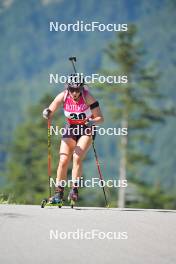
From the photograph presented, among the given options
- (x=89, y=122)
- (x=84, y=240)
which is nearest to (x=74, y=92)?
(x=89, y=122)

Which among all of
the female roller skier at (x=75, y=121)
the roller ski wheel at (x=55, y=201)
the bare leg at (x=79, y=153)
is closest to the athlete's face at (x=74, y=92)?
the female roller skier at (x=75, y=121)

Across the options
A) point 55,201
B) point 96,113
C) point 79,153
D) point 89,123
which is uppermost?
point 96,113

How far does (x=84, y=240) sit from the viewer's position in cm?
776

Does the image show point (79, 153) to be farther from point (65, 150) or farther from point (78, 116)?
point (78, 116)

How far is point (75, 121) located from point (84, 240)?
3.60m

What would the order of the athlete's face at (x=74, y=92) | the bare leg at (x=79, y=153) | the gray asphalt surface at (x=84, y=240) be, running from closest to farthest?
the gray asphalt surface at (x=84, y=240), the athlete's face at (x=74, y=92), the bare leg at (x=79, y=153)

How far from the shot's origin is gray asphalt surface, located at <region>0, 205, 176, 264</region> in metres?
7.02

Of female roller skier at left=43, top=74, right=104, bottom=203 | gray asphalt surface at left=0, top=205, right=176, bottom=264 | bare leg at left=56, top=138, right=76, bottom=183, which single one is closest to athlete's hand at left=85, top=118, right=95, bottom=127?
female roller skier at left=43, top=74, right=104, bottom=203

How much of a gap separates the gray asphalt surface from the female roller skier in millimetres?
1424

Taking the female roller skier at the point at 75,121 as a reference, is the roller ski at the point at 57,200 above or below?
below

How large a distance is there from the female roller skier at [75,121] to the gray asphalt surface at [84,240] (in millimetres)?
1424

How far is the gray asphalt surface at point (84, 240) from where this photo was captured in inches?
277

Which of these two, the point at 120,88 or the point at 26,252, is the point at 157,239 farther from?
the point at 120,88

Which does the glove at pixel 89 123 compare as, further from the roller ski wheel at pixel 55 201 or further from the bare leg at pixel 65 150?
the roller ski wheel at pixel 55 201
